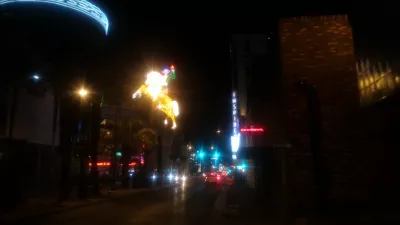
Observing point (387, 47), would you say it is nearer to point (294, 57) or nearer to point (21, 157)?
point (294, 57)

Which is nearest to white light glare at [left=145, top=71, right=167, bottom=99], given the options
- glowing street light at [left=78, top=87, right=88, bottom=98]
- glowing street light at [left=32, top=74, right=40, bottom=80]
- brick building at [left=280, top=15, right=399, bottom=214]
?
glowing street light at [left=32, top=74, right=40, bottom=80]

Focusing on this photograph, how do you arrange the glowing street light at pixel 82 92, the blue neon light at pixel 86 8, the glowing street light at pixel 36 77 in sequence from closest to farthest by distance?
the glowing street light at pixel 82 92, the glowing street light at pixel 36 77, the blue neon light at pixel 86 8

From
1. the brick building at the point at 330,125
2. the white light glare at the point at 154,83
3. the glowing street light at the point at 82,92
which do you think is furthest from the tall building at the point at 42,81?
the white light glare at the point at 154,83

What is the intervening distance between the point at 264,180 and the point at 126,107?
3544cm

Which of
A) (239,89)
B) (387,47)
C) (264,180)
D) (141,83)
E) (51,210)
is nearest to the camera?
(387,47)

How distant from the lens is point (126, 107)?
57.6m

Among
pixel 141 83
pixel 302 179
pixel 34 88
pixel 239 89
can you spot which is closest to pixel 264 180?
pixel 302 179

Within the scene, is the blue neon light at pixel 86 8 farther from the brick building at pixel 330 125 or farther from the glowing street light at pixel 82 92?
the brick building at pixel 330 125

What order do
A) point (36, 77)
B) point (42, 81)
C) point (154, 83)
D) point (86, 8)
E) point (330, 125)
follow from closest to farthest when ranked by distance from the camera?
1. point (330, 125)
2. point (36, 77)
3. point (42, 81)
4. point (86, 8)
5. point (154, 83)

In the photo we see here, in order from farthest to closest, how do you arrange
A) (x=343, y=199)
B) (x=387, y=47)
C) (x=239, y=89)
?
(x=239, y=89)
(x=387, y=47)
(x=343, y=199)

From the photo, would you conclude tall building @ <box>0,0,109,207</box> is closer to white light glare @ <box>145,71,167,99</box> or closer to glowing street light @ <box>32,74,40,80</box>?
glowing street light @ <box>32,74,40,80</box>

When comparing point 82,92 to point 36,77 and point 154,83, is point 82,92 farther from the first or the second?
point 154,83

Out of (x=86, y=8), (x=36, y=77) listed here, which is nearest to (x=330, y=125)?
(x=36, y=77)

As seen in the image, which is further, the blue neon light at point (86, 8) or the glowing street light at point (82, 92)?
the blue neon light at point (86, 8)
